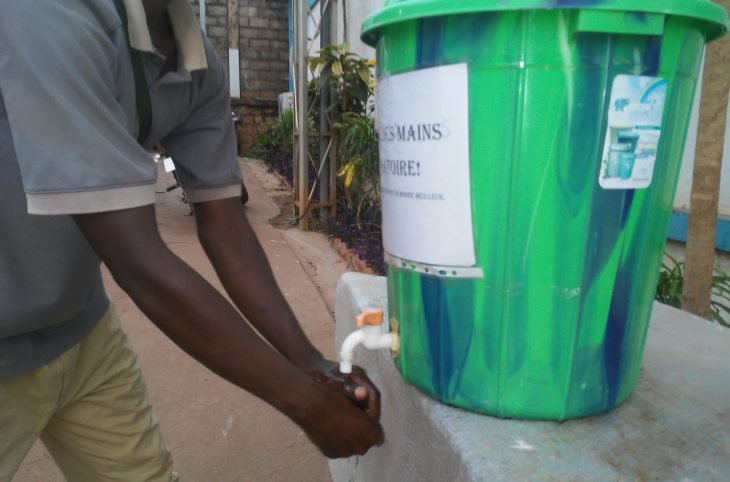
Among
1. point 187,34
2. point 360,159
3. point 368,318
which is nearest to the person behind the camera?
point 368,318

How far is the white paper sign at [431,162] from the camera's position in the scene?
80 centimetres

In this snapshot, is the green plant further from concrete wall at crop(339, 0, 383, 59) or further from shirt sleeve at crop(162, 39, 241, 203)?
shirt sleeve at crop(162, 39, 241, 203)

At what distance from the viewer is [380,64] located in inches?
36.4

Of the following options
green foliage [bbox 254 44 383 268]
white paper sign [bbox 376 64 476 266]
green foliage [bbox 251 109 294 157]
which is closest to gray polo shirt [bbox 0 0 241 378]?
white paper sign [bbox 376 64 476 266]

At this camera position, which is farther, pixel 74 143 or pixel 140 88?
pixel 140 88

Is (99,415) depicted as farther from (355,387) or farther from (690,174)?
(690,174)

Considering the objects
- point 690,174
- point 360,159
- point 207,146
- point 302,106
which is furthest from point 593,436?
point 302,106

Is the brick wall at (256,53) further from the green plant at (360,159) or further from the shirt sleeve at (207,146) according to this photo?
the shirt sleeve at (207,146)

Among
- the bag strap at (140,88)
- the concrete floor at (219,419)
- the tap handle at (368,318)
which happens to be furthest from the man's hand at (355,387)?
the concrete floor at (219,419)

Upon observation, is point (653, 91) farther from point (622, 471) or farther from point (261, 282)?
point (261, 282)

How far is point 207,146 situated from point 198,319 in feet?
1.88

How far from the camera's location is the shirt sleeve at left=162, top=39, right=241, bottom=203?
1.26 meters

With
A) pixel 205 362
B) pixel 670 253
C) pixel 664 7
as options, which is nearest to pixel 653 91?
pixel 664 7

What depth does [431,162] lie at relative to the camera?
2.72 feet
